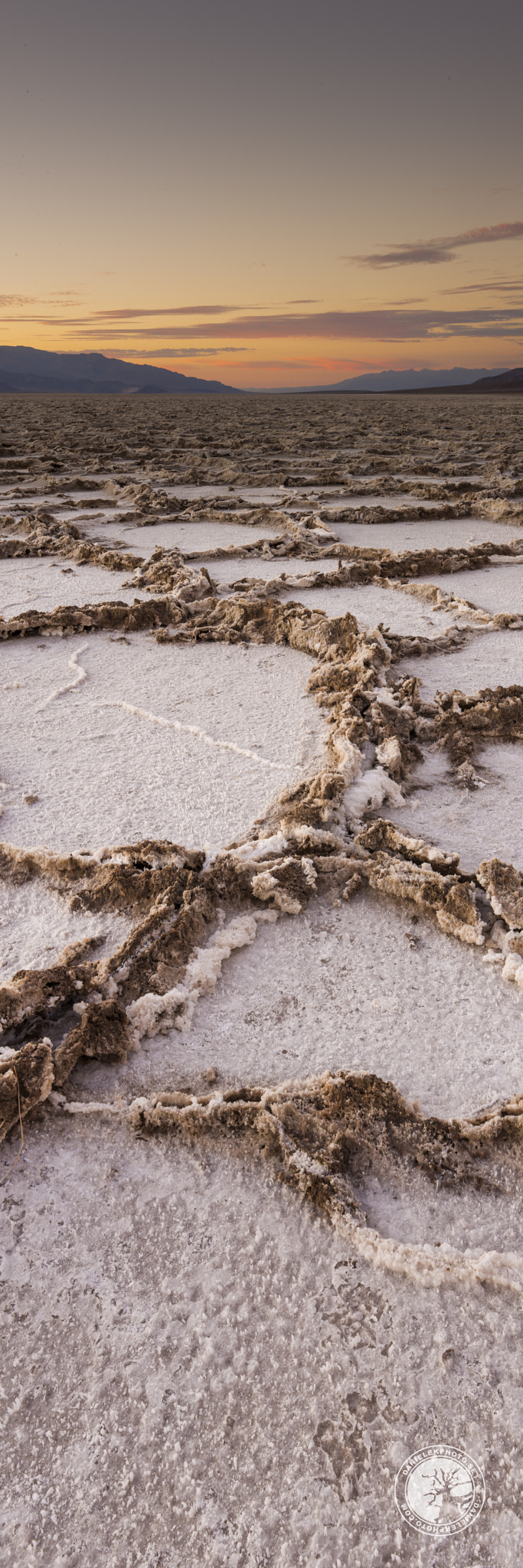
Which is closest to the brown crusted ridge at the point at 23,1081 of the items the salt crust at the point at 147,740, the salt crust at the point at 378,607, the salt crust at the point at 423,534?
the salt crust at the point at 147,740

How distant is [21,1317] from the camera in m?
1.59

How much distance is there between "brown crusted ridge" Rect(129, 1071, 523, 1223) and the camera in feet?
5.93

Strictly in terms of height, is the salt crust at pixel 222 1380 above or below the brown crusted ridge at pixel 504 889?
below

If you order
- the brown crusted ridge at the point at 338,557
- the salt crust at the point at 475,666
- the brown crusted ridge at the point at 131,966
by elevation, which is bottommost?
the brown crusted ridge at the point at 131,966

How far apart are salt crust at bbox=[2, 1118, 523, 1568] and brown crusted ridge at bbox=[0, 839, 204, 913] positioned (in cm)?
100

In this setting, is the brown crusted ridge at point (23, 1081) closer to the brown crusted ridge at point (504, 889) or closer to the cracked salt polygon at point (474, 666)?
the brown crusted ridge at point (504, 889)

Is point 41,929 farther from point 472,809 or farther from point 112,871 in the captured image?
point 472,809

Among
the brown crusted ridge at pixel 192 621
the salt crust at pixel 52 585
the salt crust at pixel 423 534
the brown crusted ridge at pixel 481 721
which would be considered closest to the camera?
the brown crusted ridge at pixel 481 721

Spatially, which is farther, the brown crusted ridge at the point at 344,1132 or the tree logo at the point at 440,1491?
the brown crusted ridge at the point at 344,1132

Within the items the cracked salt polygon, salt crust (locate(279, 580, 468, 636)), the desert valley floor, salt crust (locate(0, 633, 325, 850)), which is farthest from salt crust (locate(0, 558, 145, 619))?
the cracked salt polygon

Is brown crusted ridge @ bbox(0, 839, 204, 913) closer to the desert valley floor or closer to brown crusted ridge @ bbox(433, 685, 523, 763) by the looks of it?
the desert valley floor

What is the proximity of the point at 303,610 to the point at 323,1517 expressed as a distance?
15.9 feet

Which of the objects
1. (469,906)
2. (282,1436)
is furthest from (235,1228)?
(469,906)

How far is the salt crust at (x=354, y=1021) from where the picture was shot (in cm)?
206
